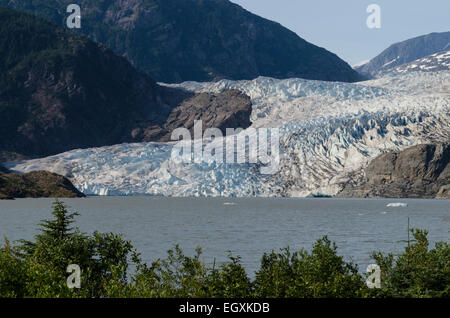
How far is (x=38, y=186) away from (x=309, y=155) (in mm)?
54521

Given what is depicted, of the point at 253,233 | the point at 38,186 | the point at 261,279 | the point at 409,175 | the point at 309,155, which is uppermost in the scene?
the point at 309,155

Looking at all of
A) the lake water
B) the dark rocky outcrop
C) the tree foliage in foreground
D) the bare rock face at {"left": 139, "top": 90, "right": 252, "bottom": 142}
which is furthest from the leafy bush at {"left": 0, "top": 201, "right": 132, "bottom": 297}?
the bare rock face at {"left": 139, "top": 90, "right": 252, "bottom": 142}

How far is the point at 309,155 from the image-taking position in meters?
119

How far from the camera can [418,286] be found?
14.5 meters

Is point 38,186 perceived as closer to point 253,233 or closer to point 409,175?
point 409,175

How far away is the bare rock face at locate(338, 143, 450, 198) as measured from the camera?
110125 millimetres

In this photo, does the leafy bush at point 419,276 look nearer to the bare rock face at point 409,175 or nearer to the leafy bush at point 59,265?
the leafy bush at point 59,265

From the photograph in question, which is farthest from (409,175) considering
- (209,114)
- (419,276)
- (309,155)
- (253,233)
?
(419,276)

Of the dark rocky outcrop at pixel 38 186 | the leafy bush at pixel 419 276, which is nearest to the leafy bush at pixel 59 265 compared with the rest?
the leafy bush at pixel 419 276

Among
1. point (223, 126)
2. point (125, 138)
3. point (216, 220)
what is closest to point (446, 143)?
point (216, 220)
